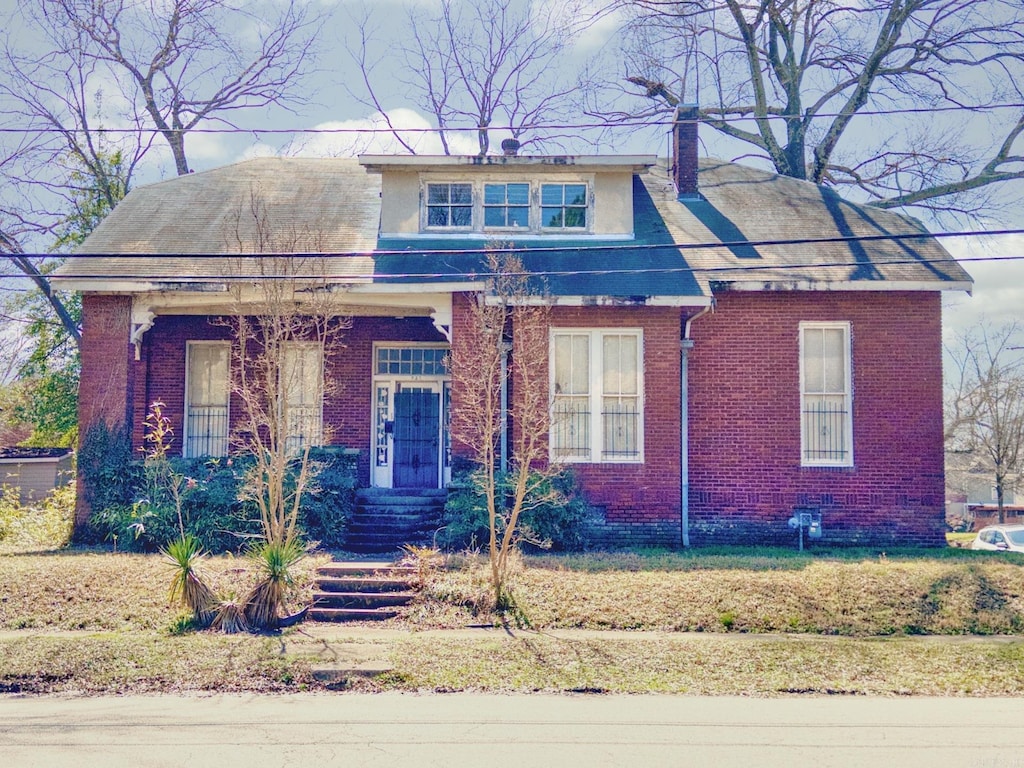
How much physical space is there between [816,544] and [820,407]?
2326 mm

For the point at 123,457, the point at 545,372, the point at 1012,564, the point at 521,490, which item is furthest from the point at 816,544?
the point at 123,457

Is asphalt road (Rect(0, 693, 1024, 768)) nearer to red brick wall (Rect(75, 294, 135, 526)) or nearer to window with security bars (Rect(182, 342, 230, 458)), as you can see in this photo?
red brick wall (Rect(75, 294, 135, 526))

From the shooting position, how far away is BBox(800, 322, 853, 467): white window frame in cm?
1627

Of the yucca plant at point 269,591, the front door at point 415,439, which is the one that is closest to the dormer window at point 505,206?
the front door at point 415,439

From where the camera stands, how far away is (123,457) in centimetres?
1584

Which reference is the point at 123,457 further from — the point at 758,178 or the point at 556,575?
the point at 758,178

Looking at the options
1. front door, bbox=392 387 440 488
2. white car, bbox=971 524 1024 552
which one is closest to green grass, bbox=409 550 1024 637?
front door, bbox=392 387 440 488

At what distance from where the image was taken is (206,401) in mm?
17625

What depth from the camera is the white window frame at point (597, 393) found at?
15742 millimetres

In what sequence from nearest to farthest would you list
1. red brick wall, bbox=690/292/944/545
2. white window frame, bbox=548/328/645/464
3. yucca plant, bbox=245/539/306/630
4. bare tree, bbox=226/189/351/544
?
yucca plant, bbox=245/539/306/630 → bare tree, bbox=226/189/351/544 → white window frame, bbox=548/328/645/464 → red brick wall, bbox=690/292/944/545

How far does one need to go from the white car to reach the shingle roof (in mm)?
7987

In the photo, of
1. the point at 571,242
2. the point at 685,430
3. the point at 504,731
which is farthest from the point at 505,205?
the point at 504,731

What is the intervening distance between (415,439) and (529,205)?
4.80 metres

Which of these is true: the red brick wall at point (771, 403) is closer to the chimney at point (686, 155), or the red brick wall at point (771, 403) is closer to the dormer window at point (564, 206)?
the dormer window at point (564, 206)
